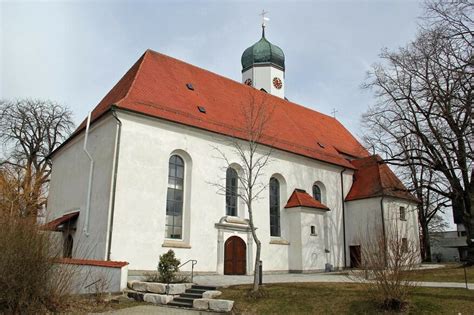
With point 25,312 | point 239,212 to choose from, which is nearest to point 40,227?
point 25,312

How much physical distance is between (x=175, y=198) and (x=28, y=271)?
987 centimetres

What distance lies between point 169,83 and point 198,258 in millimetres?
8320

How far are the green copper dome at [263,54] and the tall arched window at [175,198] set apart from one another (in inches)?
638

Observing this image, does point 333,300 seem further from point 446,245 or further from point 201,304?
point 446,245

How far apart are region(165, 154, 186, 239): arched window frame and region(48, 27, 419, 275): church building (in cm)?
4

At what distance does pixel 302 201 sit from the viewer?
73.7 feet

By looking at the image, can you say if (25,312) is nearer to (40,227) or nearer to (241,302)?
(40,227)

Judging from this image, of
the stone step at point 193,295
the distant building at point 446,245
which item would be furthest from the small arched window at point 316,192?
the distant building at point 446,245

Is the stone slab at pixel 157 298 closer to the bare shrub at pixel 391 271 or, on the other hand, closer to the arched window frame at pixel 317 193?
the bare shrub at pixel 391 271

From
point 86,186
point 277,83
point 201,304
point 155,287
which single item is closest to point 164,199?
point 86,186

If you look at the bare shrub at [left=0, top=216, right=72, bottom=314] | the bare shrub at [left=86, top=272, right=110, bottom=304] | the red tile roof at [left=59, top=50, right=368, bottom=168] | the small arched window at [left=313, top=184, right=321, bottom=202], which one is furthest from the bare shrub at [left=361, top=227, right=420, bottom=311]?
the small arched window at [left=313, top=184, right=321, bottom=202]

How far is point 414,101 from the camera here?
800 inches

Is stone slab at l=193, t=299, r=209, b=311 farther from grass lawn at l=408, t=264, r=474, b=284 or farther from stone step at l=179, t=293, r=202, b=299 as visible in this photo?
grass lawn at l=408, t=264, r=474, b=284

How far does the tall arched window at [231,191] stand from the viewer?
20.1 m
